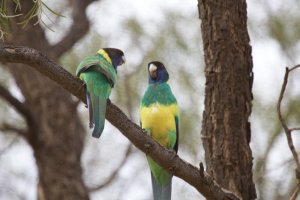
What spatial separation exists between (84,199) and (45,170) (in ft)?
1.31

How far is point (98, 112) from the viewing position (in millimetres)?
2584

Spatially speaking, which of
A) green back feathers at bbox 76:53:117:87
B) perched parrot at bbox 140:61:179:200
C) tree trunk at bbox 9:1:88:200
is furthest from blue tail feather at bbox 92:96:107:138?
tree trunk at bbox 9:1:88:200

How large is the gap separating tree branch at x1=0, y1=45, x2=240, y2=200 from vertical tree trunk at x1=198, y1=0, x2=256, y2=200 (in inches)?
12.8

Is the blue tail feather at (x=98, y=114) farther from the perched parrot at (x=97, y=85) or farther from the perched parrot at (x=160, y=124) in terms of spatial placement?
the perched parrot at (x=160, y=124)

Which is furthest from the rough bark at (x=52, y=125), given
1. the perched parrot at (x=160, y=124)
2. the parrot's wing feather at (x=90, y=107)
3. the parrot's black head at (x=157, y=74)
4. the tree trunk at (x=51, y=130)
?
the parrot's wing feather at (x=90, y=107)

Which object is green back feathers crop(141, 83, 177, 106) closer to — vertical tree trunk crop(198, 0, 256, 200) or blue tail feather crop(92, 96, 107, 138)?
vertical tree trunk crop(198, 0, 256, 200)

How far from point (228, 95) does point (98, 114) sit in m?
0.86

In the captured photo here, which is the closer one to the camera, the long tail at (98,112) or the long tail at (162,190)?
the long tail at (98,112)

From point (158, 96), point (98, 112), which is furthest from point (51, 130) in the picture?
point (98, 112)

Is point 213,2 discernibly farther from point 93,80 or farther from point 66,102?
point 66,102

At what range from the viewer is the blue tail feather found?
2523 mm

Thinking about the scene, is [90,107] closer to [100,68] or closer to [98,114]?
[98,114]

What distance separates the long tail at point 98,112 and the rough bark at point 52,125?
253cm

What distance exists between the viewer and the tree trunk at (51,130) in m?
5.20
